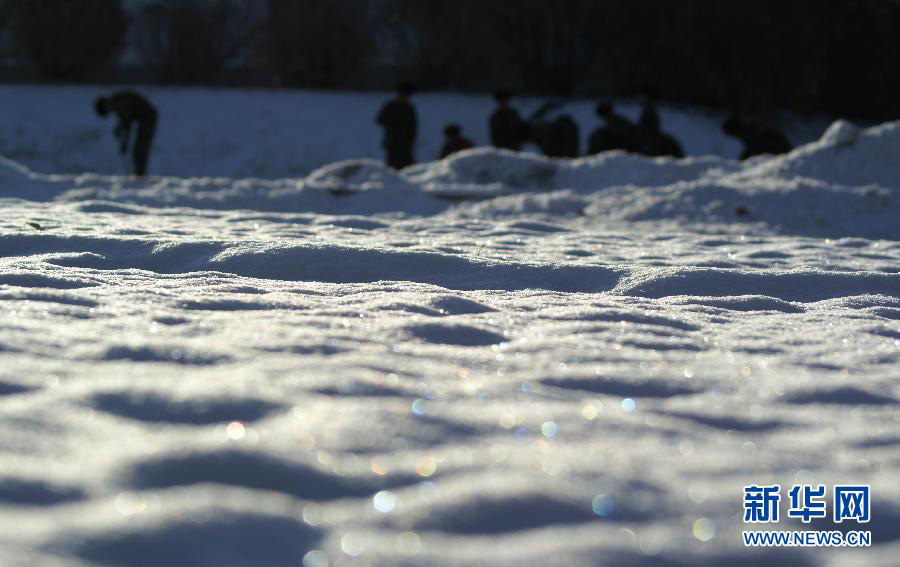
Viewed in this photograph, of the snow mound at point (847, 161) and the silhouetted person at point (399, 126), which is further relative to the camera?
the silhouetted person at point (399, 126)

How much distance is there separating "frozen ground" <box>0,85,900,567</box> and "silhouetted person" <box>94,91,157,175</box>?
5977 mm

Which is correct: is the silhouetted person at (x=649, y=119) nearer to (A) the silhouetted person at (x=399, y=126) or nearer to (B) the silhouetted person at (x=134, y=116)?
(A) the silhouetted person at (x=399, y=126)

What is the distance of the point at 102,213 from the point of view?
525 centimetres

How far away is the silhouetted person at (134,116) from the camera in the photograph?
381 inches

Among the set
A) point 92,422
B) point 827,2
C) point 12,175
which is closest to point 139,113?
point 12,175

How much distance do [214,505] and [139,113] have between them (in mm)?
9093

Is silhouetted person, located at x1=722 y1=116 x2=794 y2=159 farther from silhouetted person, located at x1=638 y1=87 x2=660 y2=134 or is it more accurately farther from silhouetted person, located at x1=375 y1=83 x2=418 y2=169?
silhouetted person, located at x1=375 y1=83 x2=418 y2=169

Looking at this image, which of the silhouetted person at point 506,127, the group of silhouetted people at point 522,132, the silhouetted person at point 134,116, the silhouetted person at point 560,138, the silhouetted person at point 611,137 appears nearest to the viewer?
the silhouetted person at point 134,116

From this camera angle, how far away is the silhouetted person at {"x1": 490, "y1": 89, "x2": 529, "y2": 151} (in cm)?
Answer: 1075

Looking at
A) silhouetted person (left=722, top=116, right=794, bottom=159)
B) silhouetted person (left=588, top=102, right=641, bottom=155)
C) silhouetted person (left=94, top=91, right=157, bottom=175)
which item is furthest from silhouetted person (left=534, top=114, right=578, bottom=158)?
silhouetted person (left=94, top=91, right=157, bottom=175)

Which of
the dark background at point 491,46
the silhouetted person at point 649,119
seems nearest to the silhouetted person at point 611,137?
the silhouetted person at point 649,119

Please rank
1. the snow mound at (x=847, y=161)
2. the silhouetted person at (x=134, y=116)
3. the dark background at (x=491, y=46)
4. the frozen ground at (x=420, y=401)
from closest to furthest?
the frozen ground at (x=420, y=401) < the snow mound at (x=847, y=161) < the silhouetted person at (x=134, y=116) < the dark background at (x=491, y=46)

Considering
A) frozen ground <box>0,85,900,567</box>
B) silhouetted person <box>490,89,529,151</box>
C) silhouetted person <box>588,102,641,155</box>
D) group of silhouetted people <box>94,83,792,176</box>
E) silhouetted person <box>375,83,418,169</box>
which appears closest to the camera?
frozen ground <box>0,85,900,567</box>

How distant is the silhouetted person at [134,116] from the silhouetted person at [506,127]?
11.8ft
